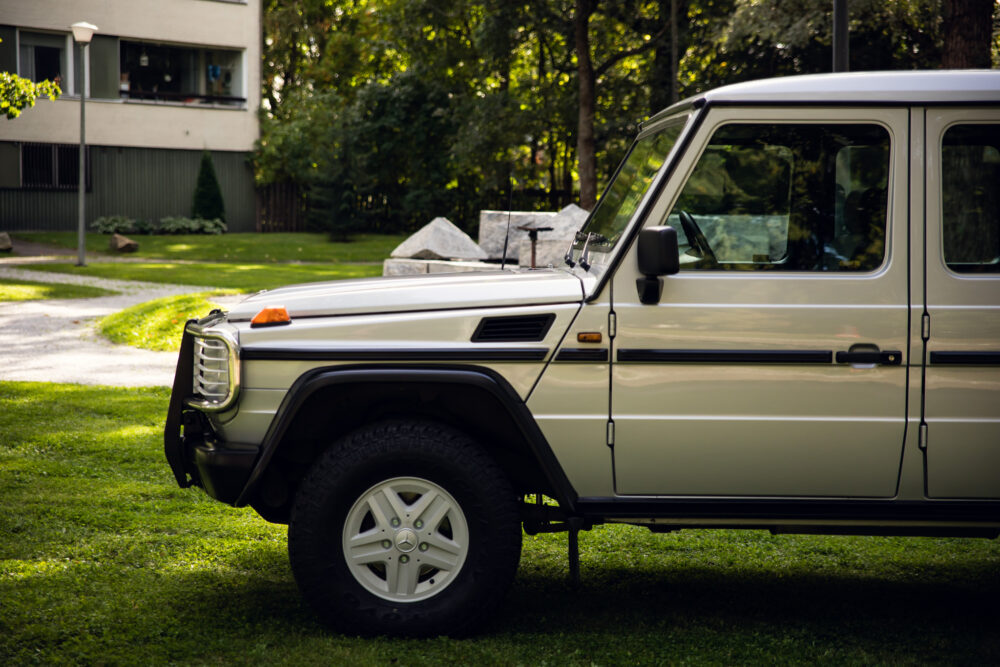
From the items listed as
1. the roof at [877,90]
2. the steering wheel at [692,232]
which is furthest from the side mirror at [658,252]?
the roof at [877,90]

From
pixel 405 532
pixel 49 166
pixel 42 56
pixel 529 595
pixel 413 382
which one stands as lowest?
pixel 529 595

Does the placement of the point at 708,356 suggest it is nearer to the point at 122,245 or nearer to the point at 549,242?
the point at 549,242

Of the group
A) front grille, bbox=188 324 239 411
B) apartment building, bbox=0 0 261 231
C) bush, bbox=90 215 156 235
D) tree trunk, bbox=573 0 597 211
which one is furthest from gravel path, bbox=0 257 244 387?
apartment building, bbox=0 0 261 231

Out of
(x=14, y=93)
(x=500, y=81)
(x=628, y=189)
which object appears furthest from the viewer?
(x=500, y=81)

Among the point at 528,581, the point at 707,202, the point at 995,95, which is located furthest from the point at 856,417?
the point at 528,581

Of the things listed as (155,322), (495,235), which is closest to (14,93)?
(155,322)

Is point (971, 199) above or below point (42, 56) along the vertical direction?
below

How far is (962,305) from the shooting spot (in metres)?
3.84

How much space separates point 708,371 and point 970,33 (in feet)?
32.6

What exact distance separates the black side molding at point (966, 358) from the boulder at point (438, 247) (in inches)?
482

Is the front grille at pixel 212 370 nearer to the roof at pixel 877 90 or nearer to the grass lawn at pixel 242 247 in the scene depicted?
the roof at pixel 877 90

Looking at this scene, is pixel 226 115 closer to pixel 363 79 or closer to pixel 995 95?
pixel 363 79

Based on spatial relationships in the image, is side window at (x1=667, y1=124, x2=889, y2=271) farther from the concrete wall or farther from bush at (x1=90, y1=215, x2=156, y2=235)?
the concrete wall

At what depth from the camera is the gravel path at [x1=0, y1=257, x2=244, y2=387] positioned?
9992 mm
